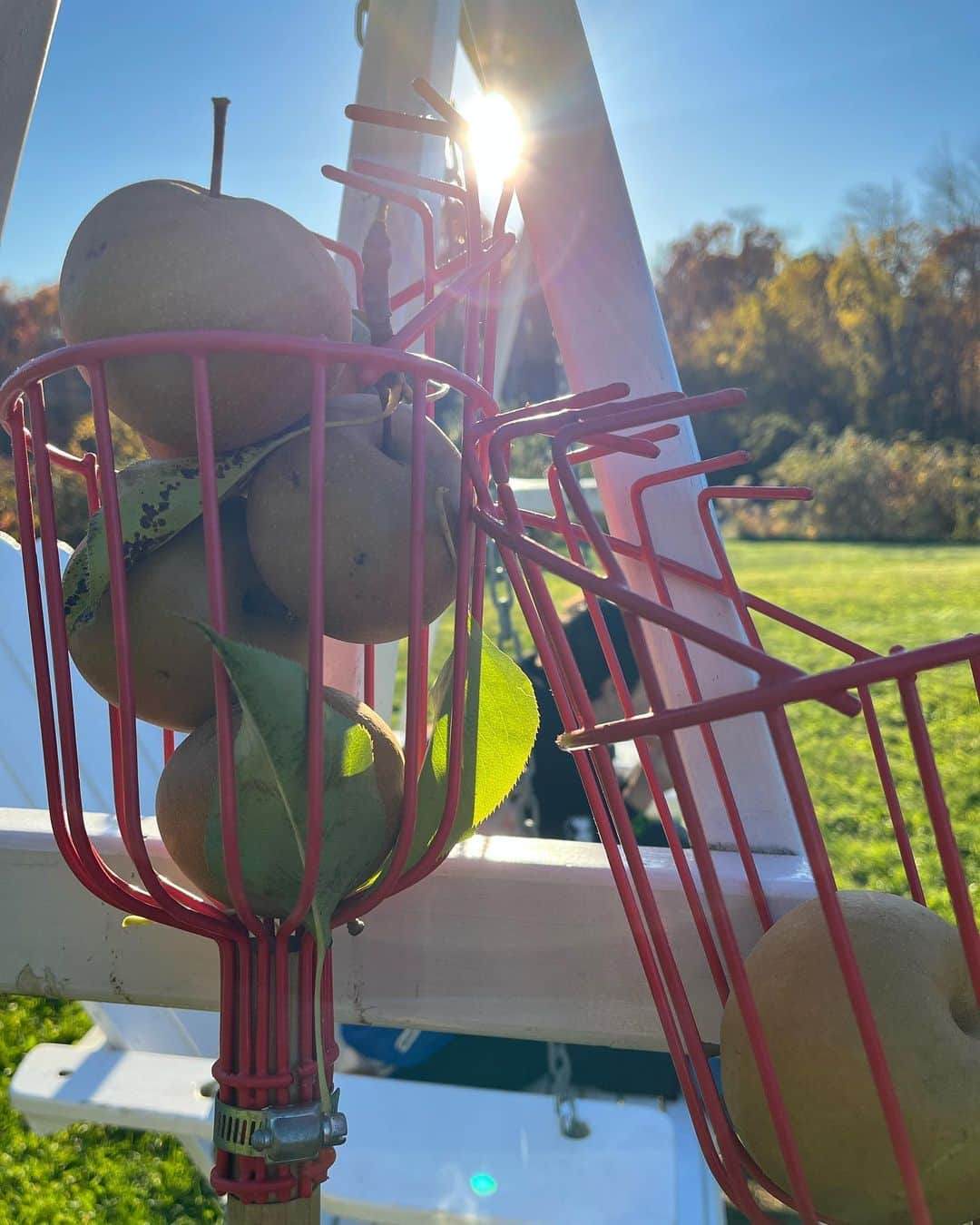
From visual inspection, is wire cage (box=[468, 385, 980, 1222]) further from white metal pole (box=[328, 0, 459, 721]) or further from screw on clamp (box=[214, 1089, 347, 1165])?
white metal pole (box=[328, 0, 459, 721])

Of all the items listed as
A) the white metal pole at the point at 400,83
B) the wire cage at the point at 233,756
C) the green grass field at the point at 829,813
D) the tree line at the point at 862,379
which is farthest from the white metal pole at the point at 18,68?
the tree line at the point at 862,379

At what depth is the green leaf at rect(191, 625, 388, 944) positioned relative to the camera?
18.6 inches

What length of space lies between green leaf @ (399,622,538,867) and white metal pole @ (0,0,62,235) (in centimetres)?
68

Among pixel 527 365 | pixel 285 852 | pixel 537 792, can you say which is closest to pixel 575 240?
pixel 285 852

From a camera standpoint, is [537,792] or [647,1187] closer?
[647,1187]

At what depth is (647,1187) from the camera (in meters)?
1.25

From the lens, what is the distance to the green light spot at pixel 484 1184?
1228 millimetres

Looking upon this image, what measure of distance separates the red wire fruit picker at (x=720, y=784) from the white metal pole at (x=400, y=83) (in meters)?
0.33

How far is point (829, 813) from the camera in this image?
3371mm

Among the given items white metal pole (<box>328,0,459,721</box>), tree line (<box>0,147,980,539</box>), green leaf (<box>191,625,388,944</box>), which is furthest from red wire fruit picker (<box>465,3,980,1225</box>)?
tree line (<box>0,147,980,539</box>)

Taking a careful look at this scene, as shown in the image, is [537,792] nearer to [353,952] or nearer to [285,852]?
[353,952]

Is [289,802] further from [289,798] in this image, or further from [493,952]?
[493,952]

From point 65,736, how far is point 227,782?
124 mm

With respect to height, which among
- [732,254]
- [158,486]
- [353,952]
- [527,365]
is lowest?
[353,952]
